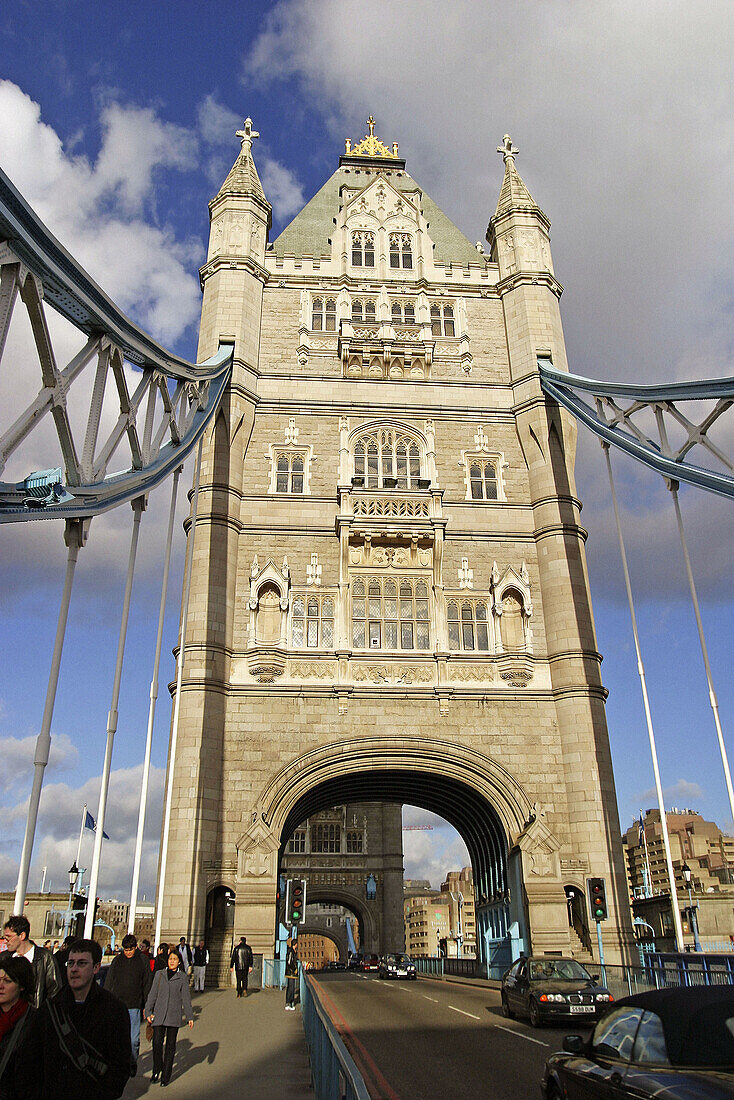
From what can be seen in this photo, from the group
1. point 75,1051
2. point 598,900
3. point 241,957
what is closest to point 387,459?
point 598,900

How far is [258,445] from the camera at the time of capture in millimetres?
26828

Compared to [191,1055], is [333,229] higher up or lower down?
higher up

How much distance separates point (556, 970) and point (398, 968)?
20086 mm

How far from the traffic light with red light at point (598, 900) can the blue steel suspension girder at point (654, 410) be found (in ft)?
31.1

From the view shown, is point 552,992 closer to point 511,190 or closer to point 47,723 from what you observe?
point 47,723

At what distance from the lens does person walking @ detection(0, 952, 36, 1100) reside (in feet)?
12.6

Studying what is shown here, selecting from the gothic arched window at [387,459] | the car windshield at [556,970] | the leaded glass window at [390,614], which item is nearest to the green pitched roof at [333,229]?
the gothic arched window at [387,459]

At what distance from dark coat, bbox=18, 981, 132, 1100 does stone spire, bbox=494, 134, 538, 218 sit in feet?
104

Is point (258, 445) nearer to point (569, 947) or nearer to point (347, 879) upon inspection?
point (569, 947)

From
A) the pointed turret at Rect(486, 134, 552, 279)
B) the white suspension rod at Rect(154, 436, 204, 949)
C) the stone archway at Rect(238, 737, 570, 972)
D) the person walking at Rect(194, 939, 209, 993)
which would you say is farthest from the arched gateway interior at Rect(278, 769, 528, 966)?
the pointed turret at Rect(486, 134, 552, 279)

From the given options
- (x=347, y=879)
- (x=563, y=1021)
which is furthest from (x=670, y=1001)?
(x=347, y=879)

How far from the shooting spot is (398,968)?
106 feet

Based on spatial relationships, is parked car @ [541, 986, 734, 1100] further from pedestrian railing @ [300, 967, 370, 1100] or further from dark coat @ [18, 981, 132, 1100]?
dark coat @ [18, 981, 132, 1100]

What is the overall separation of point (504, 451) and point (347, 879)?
1527 inches
